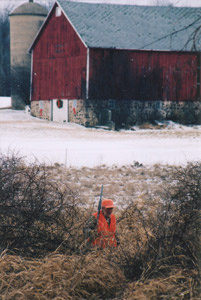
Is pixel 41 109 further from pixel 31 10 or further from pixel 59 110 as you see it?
pixel 31 10

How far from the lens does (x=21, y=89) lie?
40656 millimetres

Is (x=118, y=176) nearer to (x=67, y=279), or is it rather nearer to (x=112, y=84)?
(x=67, y=279)

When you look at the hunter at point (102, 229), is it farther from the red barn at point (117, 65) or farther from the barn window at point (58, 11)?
the barn window at point (58, 11)

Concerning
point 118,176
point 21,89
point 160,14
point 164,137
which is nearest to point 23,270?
point 118,176

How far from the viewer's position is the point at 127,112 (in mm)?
31344

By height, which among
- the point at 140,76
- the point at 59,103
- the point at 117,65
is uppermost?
the point at 117,65

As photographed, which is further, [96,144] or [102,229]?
[96,144]

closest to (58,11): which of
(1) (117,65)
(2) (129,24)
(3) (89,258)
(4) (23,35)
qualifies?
(2) (129,24)

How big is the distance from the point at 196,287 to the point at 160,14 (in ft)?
95.2

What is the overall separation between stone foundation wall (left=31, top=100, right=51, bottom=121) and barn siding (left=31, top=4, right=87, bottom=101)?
1.12 ft

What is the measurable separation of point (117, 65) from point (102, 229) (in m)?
23.9

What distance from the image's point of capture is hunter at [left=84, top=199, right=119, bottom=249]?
23.6ft

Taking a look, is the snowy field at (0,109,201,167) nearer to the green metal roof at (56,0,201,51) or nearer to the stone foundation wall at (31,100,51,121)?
the stone foundation wall at (31,100,51,121)

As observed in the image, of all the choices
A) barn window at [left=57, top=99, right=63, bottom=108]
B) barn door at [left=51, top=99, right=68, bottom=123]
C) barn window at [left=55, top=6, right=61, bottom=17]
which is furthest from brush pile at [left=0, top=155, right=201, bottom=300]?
barn window at [left=55, top=6, right=61, bottom=17]
